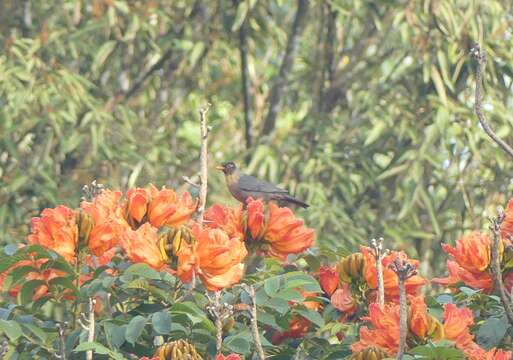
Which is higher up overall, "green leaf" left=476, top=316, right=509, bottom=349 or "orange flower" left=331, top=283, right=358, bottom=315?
"green leaf" left=476, top=316, right=509, bottom=349

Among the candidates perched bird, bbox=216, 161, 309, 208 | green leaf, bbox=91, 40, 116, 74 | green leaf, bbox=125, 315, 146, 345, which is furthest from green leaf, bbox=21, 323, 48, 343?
green leaf, bbox=91, 40, 116, 74

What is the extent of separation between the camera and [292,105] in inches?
286

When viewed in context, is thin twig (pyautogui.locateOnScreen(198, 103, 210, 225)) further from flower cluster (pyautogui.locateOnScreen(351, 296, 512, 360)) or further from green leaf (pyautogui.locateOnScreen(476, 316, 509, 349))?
green leaf (pyautogui.locateOnScreen(476, 316, 509, 349))

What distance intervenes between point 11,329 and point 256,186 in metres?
2.82

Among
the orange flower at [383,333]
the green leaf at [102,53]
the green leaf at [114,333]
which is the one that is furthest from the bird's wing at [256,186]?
the orange flower at [383,333]

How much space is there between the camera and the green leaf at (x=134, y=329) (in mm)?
2000

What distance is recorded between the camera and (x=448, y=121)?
5957 millimetres

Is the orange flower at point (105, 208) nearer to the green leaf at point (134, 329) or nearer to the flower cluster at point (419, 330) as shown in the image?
the green leaf at point (134, 329)

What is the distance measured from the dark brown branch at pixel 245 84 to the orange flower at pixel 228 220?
4.20 metres

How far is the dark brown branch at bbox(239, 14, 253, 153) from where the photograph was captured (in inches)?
264

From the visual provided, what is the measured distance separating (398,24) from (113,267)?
3998 millimetres

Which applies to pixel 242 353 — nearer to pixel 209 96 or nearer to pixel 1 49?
pixel 1 49

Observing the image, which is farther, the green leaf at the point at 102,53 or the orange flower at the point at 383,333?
the green leaf at the point at 102,53

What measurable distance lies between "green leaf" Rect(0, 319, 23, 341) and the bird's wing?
9.09 feet
